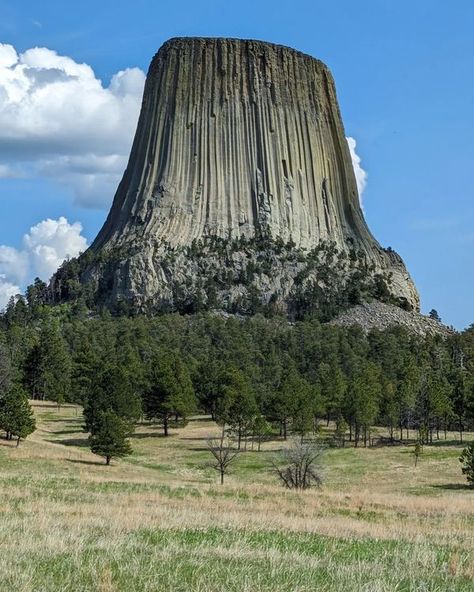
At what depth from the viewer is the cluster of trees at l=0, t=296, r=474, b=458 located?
8038 cm

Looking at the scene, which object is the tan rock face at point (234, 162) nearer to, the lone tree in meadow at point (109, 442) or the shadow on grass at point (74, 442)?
the shadow on grass at point (74, 442)

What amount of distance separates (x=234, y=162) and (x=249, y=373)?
8805 cm

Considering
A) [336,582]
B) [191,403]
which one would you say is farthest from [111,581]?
[191,403]

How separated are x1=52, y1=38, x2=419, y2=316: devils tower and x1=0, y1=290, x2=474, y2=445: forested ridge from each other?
14944mm

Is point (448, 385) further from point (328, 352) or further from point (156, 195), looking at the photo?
point (156, 195)

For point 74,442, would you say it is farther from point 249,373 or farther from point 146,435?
point 249,373

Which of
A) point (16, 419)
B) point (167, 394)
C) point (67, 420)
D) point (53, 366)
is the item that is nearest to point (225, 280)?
point (53, 366)

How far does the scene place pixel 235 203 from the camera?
597 ft

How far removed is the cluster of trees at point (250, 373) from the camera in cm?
8038

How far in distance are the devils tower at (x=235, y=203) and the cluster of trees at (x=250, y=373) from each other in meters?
14.6

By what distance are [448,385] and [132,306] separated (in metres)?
86.1

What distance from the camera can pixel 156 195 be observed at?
180 m

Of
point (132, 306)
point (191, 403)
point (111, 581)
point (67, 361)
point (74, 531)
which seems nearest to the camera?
point (111, 581)

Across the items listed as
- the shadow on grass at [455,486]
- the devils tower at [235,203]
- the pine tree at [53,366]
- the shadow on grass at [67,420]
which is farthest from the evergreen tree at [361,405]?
the devils tower at [235,203]
